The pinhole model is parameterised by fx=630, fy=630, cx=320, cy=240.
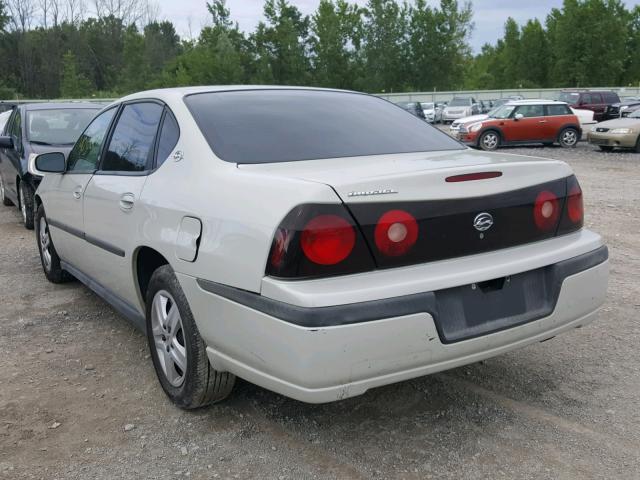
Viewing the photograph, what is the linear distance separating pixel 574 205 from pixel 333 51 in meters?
69.5

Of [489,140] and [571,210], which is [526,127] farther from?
[571,210]

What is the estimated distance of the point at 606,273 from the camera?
9.90ft

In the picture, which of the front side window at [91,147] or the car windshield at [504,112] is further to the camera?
the car windshield at [504,112]

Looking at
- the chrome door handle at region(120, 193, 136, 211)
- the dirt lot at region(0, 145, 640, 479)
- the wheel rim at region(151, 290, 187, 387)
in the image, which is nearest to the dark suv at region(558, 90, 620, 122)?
the dirt lot at region(0, 145, 640, 479)

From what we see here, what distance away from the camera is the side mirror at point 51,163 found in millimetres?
4441

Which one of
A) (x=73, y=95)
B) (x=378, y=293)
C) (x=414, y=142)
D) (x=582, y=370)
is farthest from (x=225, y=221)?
(x=73, y=95)

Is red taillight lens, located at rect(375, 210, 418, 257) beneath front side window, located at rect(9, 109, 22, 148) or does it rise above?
beneath

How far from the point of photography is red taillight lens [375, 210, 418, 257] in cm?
241

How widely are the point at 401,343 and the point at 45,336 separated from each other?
288 centimetres

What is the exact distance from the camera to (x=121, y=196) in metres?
3.45

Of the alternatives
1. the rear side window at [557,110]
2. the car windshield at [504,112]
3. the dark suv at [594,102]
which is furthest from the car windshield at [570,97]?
the car windshield at [504,112]

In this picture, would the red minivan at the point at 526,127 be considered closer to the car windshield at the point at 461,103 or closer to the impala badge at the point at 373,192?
the car windshield at the point at 461,103

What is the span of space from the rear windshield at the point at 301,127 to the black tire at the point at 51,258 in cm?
258

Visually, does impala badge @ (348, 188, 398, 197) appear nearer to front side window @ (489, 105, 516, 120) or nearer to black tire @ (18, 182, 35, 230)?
black tire @ (18, 182, 35, 230)
